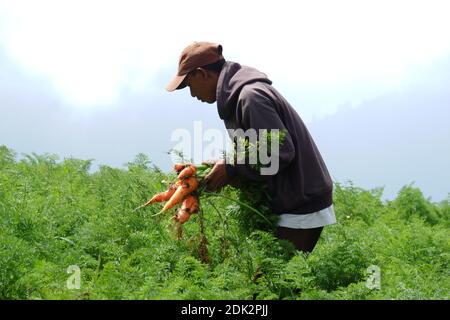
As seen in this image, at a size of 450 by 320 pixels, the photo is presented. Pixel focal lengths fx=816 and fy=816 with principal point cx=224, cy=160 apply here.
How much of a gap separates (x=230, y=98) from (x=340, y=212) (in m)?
4.88

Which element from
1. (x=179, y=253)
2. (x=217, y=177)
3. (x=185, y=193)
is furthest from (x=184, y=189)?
(x=179, y=253)

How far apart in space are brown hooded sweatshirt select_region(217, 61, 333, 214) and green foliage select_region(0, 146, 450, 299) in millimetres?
195

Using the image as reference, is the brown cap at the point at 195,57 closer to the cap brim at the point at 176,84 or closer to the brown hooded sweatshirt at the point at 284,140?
the cap brim at the point at 176,84

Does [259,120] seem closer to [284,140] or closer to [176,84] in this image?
[284,140]

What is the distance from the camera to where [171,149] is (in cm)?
591

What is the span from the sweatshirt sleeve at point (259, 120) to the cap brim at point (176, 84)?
55cm

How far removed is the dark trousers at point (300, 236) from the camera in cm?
577

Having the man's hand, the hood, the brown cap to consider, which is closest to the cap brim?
the brown cap

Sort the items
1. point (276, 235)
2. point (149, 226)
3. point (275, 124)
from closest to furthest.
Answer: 1. point (275, 124)
2. point (276, 235)
3. point (149, 226)

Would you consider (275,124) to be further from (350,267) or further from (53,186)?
(53,186)

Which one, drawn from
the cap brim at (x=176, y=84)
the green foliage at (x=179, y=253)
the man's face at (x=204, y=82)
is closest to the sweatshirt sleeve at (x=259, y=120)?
the green foliage at (x=179, y=253)

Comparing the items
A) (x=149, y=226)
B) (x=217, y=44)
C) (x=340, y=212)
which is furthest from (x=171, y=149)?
(x=340, y=212)

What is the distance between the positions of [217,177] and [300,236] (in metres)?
0.76
